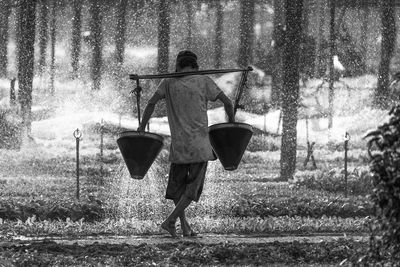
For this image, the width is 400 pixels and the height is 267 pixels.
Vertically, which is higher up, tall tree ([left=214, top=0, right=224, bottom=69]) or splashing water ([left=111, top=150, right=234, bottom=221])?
tall tree ([left=214, top=0, right=224, bottom=69])

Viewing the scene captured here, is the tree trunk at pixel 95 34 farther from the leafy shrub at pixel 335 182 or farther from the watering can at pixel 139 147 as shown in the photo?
the watering can at pixel 139 147

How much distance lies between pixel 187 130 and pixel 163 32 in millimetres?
13735

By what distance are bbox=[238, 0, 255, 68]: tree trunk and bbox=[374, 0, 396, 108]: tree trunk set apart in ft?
7.69

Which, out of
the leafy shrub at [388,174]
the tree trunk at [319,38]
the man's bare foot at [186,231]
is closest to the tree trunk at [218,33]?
the tree trunk at [319,38]

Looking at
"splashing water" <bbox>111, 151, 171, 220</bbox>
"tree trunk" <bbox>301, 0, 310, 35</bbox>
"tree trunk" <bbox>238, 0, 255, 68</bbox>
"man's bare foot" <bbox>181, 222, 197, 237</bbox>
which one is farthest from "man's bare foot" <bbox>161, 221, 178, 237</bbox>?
"tree trunk" <bbox>301, 0, 310, 35</bbox>

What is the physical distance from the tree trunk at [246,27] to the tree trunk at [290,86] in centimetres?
136

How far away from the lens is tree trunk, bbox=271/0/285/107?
882 inches

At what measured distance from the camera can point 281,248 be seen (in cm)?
851

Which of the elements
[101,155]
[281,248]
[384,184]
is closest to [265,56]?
[101,155]

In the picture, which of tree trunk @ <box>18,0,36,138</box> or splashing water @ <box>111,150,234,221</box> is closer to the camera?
splashing water @ <box>111,150,234,221</box>

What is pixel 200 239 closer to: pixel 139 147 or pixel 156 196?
pixel 139 147

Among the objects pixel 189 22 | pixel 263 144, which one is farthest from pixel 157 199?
pixel 189 22

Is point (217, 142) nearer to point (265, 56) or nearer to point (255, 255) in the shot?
point (255, 255)

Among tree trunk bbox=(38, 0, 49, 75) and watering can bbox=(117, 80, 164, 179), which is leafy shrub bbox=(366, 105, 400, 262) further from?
tree trunk bbox=(38, 0, 49, 75)
